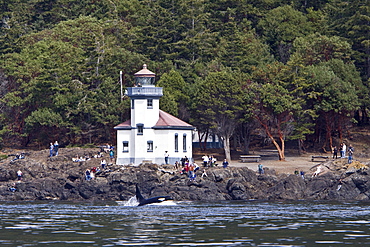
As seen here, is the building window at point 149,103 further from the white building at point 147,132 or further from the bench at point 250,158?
the bench at point 250,158

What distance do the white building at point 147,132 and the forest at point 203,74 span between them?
22.2ft

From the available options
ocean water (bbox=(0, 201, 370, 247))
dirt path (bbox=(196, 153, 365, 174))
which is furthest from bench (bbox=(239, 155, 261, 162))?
ocean water (bbox=(0, 201, 370, 247))

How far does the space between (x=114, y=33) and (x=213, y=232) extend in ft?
205

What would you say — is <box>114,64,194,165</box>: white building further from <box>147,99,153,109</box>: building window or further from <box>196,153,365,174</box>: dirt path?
<box>196,153,365,174</box>: dirt path

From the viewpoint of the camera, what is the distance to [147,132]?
68312 mm

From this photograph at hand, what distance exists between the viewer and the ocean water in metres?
33.6

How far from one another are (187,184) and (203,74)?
24.7 metres

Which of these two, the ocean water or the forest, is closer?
the ocean water

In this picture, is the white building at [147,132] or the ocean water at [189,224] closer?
the ocean water at [189,224]

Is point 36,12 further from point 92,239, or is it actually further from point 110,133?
point 92,239

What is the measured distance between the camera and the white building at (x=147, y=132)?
223 ft

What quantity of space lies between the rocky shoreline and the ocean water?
4.91 m

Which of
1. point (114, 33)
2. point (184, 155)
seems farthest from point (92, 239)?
point (114, 33)

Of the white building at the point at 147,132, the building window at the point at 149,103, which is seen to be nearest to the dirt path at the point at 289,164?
the white building at the point at 147,132
